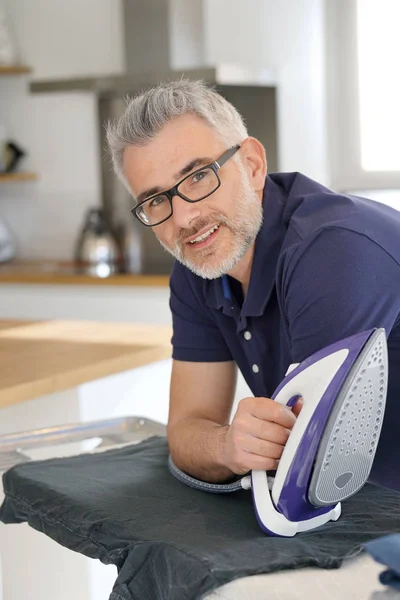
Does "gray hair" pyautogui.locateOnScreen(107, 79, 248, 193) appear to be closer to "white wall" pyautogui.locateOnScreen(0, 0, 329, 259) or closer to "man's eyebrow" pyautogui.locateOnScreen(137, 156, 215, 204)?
"man's eyebrow" pyautogui.locateOnScreen(137, 156, 215, 204)

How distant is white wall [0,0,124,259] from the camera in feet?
13.3

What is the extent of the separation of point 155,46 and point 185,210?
2.54 metres

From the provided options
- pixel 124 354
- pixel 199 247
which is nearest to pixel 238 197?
pixel 199 247

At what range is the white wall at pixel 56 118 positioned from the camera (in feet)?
13.3

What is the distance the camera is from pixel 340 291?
3.77 ft

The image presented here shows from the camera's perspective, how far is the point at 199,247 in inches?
57.1

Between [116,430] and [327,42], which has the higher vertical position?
[327,42]

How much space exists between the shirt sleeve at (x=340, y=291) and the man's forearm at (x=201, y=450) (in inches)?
7.8

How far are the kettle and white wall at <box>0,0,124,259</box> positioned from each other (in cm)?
13

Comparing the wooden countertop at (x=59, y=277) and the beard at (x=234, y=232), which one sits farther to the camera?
the wooden countertop at (x=59, y=277)

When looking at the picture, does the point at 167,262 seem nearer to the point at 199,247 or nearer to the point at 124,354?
the point at 124,354

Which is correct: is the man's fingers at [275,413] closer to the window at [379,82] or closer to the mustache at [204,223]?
the mustache at [204,223]

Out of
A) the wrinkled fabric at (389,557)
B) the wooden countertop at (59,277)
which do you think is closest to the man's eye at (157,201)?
the wrinkled fabric at (389,557)

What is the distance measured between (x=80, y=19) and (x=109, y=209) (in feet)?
2.83
